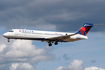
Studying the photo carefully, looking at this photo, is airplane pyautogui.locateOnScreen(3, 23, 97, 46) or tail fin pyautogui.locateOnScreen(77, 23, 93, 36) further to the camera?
tail fin pyautogui.locateOnScreen(77, 23, 93, 36)

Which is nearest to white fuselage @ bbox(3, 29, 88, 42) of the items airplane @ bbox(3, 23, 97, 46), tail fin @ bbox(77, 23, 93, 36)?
airplane @ bbox(3, 23, 97, 46)

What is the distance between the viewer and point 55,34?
65062 mm

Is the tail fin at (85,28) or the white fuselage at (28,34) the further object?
the tail fin at (85,28)

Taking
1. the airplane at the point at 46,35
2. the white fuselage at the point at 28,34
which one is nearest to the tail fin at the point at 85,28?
the airplane at the point at 46,35

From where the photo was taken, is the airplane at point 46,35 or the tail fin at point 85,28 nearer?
the airplane at point 46,35

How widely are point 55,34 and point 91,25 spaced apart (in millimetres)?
15548

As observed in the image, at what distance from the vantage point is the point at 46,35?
6244cm

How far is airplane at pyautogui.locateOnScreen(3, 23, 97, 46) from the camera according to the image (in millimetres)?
58281

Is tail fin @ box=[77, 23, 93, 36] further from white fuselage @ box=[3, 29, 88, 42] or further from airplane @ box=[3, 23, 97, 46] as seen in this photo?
white fuselage @ box=[3, 29, 88, 42]

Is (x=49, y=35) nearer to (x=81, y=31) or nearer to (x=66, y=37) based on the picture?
(x=66, y=37)

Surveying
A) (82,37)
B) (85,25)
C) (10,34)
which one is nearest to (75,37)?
(82,37)

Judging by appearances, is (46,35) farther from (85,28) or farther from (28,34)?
(85,28)

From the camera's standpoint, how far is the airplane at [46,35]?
2295 inches

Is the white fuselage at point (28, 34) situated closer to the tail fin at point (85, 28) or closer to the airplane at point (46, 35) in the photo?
the airplane at point (46, 35)
